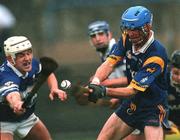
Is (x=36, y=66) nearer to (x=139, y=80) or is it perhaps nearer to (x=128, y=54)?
(x=128, y=54)

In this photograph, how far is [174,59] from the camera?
1046cm

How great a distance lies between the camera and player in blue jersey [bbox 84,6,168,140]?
9195mm

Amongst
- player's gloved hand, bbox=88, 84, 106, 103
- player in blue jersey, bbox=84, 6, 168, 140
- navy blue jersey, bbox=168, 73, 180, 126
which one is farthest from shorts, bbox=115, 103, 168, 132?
navy blue jersey, bbox=168, 73, 180, 126

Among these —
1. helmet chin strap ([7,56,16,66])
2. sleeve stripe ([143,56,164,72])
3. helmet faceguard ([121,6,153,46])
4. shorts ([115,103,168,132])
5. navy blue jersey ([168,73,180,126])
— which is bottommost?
navy blue jersey ([168,73,180,126])

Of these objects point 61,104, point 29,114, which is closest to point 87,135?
point 61,104

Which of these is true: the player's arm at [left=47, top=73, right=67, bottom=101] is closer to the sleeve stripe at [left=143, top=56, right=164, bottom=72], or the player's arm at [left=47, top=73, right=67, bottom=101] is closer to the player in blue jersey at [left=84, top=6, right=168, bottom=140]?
the player in blue jersey at [left=84, top=6, right=168, bottom=140]

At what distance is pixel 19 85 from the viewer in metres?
9.79

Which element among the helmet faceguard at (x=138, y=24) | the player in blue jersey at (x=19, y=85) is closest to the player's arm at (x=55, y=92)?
the player in blue jersey at (x=19, y=85)

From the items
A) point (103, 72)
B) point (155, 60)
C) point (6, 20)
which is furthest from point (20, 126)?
point (6, 20)

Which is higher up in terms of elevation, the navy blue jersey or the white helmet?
the white helmet

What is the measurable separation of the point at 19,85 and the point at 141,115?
50.7 inches

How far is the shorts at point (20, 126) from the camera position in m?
9.88

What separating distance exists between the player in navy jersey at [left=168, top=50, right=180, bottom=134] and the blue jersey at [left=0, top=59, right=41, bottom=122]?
151cm

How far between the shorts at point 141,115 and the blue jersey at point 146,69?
0.05m
